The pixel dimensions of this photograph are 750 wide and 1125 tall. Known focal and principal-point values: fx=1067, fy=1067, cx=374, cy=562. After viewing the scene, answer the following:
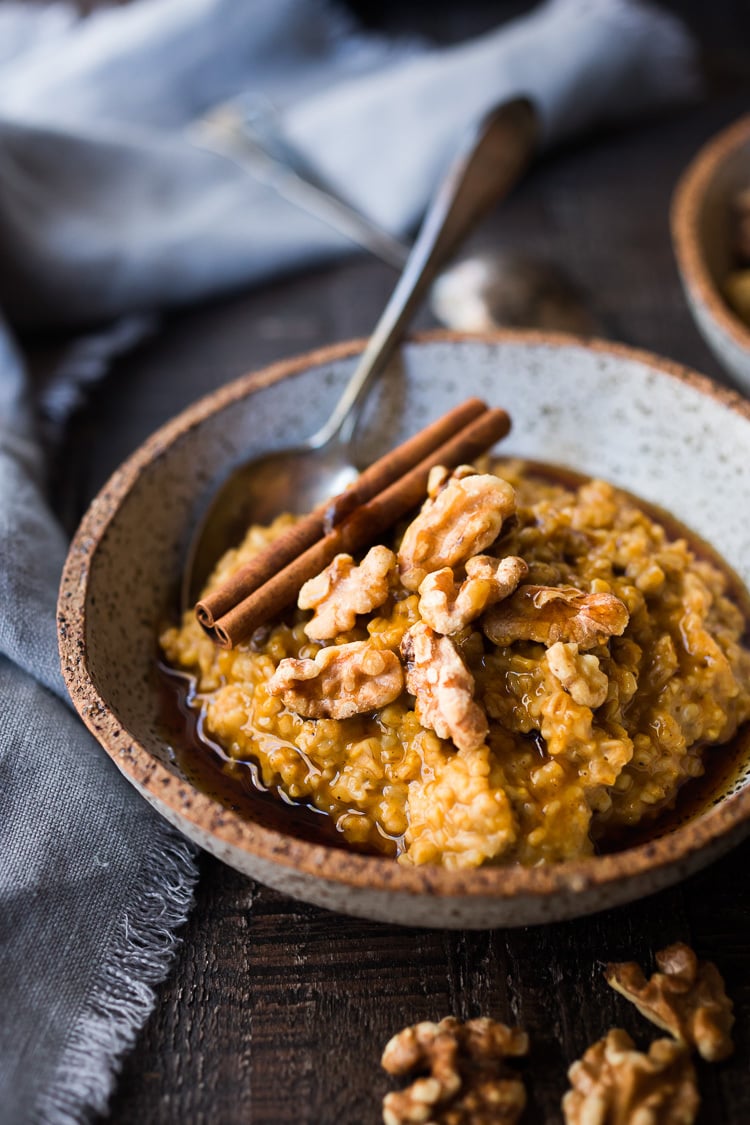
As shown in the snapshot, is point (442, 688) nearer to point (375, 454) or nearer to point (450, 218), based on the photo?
point (375, 454)

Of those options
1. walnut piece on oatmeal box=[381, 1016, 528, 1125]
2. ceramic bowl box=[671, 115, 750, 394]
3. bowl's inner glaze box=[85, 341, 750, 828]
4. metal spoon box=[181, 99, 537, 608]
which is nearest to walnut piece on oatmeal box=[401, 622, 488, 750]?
walnut piece on oatmeal box=[381, 1016, 528, 1125]

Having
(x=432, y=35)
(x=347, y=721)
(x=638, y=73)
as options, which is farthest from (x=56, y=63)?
(x=347, y=721)

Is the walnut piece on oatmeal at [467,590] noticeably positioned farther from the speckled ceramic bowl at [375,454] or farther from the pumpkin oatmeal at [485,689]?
the speckled ceramic bowl at [375,454]

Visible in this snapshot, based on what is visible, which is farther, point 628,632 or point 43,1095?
point 628,632

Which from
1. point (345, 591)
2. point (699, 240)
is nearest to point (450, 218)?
point (699, 240)

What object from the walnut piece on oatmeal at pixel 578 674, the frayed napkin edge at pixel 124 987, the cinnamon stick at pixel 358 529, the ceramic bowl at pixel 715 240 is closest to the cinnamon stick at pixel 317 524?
the cinnamon stick at pixel 358 529

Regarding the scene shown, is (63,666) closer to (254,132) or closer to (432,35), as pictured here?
(254,132)
